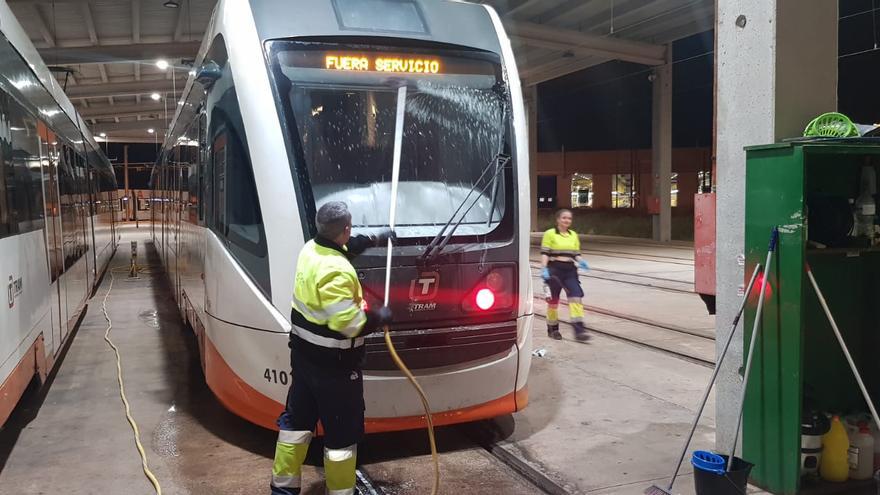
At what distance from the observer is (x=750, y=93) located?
4.32m

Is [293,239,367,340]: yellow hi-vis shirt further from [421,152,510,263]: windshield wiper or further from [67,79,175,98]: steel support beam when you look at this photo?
[67,79,175,98]: steel support beam

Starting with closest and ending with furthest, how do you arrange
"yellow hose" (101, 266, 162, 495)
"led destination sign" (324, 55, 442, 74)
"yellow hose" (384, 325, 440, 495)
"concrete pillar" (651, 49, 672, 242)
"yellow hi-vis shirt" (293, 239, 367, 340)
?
"yellow hi-vis shirt" (293, 239, 367, 340)
"yellow hose" (384, 325, 440, 495)
"yellow hose" (101, 266, 162, 495)
"led destination sign" (324, 55, 442, 74)
"concrete pillar" (651, 49, 672, 242)

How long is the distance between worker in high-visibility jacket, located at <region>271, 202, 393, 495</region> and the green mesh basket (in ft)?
8.45

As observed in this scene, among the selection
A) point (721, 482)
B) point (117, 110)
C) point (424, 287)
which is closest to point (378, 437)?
point (424, 287)

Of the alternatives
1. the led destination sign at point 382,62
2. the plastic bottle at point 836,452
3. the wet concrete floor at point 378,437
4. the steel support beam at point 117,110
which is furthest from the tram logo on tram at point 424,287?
the steel support beam at point 117,110

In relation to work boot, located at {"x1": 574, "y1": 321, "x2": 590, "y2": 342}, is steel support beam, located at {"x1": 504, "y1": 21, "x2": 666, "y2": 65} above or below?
above

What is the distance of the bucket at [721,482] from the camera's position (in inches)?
150

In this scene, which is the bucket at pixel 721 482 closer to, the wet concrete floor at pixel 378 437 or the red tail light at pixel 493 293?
the wet concrete floor at pixel 378 437

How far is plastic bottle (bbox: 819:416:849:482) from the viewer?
4320 millimetres

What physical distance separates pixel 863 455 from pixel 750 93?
2215mm

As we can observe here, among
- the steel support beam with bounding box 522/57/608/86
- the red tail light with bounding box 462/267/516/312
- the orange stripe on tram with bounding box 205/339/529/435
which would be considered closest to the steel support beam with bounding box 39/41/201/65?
the steel support beam with bounding box 522/57/608/86

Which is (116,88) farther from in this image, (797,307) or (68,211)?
(797,307)

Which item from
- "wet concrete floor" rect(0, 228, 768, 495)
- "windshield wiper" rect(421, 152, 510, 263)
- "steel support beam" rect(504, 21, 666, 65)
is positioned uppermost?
"steel support beam" rect(504, 21, 666, 65)

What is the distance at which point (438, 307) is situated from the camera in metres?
4.88
